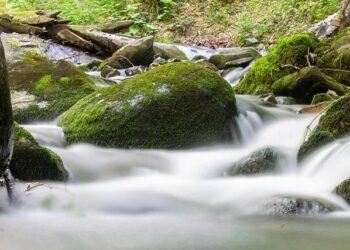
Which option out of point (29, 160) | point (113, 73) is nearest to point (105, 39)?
point (113, 73)

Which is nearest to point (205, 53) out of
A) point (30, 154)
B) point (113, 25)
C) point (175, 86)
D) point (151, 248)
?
point (113, 25)

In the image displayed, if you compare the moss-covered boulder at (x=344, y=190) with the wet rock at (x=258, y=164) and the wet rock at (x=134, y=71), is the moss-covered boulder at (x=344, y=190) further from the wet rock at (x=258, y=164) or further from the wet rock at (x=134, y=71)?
the wet rock at (x=134, y=71)

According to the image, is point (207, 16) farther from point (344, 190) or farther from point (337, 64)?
point (344, 190)

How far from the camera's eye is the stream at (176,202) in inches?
120

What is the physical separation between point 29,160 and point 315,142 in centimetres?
253

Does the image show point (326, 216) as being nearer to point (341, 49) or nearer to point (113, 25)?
point (341, 49)

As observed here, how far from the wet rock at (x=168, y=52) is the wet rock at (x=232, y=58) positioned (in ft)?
3.25

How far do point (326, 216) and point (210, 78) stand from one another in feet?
8.77

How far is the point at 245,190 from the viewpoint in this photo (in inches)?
161

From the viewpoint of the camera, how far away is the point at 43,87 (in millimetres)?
6527

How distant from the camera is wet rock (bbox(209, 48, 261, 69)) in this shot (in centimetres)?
973

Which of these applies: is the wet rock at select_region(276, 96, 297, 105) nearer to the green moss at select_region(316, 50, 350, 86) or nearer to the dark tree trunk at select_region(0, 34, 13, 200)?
the green moss at select_region(316, 50, 350, 86)

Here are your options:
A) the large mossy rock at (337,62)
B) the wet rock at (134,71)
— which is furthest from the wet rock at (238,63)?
the large mossy rock at (337,62)

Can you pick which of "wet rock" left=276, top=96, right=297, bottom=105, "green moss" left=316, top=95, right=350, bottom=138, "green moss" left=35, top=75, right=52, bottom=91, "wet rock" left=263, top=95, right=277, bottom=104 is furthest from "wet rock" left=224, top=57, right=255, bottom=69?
"green moss" left=316, top=95, right=350, bottom=138
